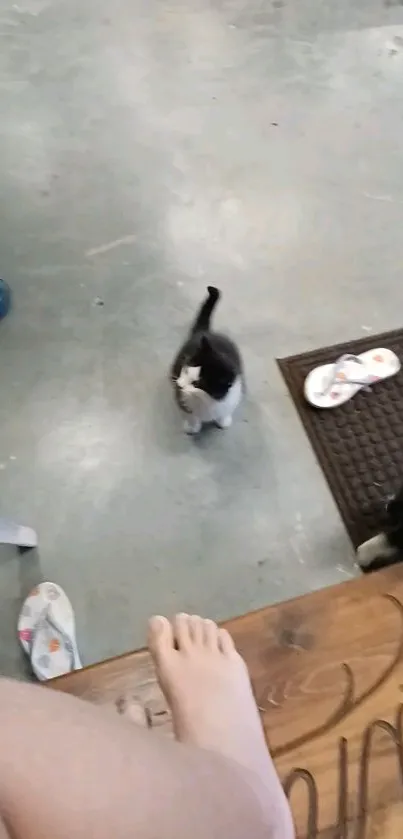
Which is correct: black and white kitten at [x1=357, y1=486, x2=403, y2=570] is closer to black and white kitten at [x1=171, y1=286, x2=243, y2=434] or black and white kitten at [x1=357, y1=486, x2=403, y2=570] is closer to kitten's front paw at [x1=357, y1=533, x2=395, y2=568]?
A: kitten's front paw at [x1=357, y1=533, x2=395, y2=568]

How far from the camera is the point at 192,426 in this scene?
3.88 ft

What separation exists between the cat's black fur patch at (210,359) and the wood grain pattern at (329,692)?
1.08 ft

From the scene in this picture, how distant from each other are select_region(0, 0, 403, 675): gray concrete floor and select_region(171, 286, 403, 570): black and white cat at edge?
0.06 meters

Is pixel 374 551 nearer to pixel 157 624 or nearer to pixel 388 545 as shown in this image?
pixel 388 545

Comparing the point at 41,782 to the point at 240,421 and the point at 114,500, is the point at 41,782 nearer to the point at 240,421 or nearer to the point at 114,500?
the point at 114,500

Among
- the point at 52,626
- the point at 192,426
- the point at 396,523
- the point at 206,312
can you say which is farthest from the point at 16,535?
the point at 396,523

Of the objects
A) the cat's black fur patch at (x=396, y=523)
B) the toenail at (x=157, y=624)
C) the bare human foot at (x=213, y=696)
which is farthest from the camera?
the cat's black fur patch at (x=396, y=523)

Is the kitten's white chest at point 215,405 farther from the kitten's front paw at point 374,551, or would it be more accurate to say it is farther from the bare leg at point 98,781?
the bare leg at point 98,781

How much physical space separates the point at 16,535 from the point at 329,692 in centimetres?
49

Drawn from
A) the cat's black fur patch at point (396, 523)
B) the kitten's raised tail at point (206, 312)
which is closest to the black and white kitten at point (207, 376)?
the kitten's raised tail at point (206, 312)

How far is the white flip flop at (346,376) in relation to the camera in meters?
1.21

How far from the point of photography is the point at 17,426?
4.00ft

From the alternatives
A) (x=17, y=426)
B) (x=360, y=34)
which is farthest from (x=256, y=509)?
(x=360, y=34)

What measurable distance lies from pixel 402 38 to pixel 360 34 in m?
0.09
